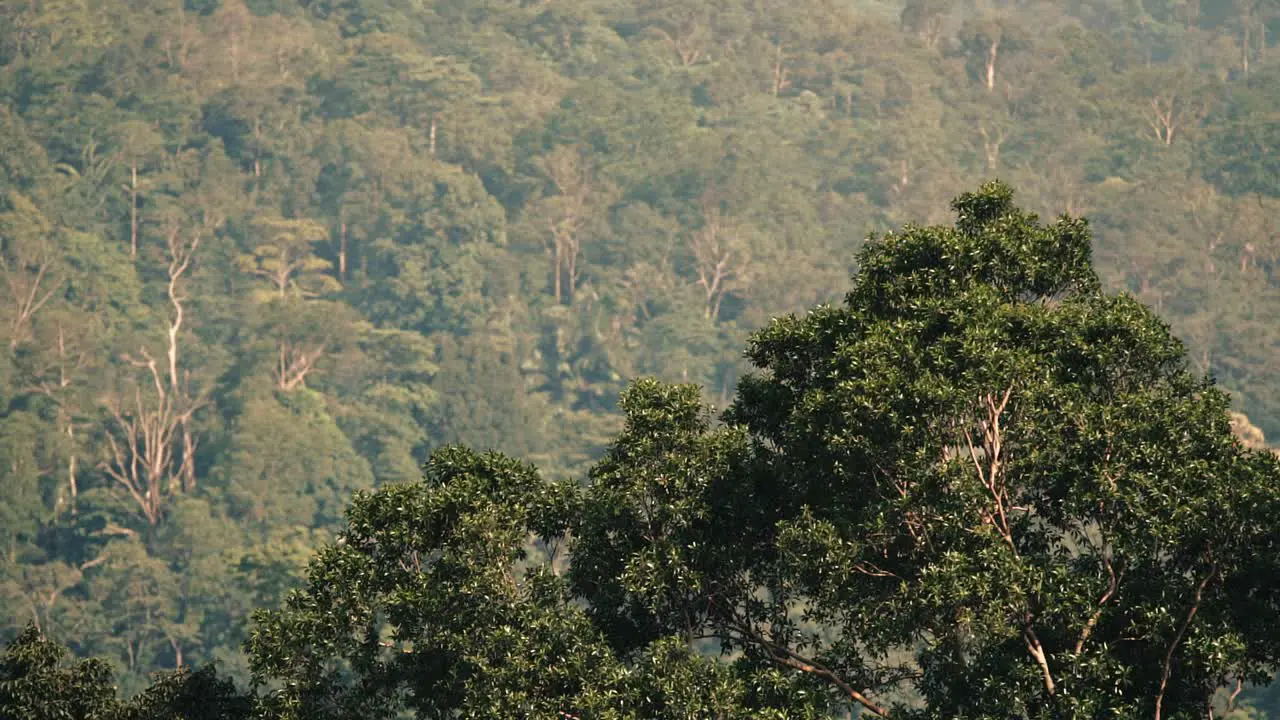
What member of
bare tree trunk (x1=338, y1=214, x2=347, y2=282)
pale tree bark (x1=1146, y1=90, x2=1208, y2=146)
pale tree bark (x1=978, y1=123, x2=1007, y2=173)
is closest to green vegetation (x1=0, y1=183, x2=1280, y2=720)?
bare tree trunk (x1=338, y1=214, x2=347, y2=282)

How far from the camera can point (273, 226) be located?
9850 centimetres

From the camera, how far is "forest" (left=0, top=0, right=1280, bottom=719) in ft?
252

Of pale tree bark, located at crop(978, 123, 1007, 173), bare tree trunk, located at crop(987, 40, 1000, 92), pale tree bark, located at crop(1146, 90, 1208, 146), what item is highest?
pale tree bark, located at crop(1146, 90, 1208, 146)

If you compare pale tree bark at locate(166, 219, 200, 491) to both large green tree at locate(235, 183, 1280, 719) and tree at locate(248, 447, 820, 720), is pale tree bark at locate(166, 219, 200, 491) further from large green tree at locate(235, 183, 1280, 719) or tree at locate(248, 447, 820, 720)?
large green tree at locate(235, 183, 1280, 719)

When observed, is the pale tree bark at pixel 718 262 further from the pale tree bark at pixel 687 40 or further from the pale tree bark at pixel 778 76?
the pale tree bark at pixel 687 40

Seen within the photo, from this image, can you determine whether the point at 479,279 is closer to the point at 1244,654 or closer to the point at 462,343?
the point at 462,343

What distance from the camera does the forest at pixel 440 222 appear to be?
7694cm

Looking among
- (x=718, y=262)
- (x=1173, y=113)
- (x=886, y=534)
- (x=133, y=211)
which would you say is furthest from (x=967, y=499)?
(x=1173, y=113)

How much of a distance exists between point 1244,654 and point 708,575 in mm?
5622

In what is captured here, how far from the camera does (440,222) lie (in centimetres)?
9838

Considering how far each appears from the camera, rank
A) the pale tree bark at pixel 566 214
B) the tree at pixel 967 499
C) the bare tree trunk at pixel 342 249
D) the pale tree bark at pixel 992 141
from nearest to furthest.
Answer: the tree at pixel 967 499 → the pale tree bark at pixel 566 214 → the bare tree trunk at pixel 342 249 → the pale tree bark at pixel 992 141

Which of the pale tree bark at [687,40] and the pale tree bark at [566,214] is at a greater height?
the pale tree bark at [687,40]

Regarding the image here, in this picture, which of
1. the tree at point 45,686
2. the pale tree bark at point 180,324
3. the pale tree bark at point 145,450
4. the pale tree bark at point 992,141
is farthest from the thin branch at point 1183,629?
the pale tree bark at point 992,141

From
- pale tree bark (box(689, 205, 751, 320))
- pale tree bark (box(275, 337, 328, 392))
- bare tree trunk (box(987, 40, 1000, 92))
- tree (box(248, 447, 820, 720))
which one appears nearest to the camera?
tree (box(248, 447, 820, 720))
